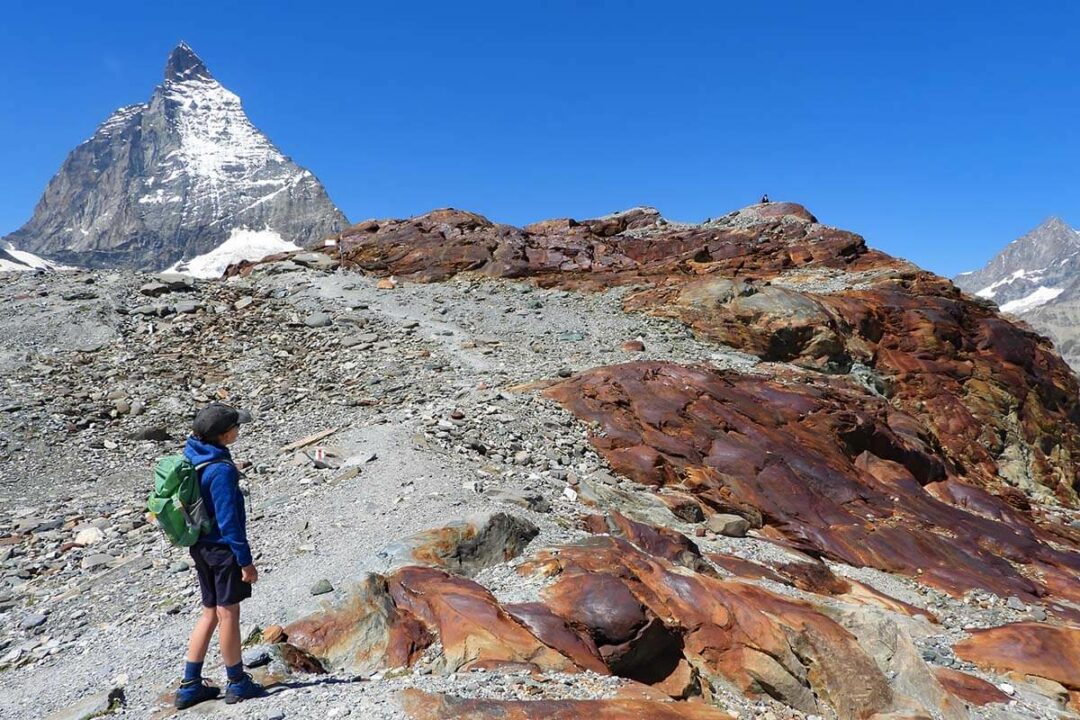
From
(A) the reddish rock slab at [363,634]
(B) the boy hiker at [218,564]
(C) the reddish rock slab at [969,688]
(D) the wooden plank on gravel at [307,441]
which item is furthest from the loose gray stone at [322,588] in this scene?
(C) the reddish rock slab at [969,688]

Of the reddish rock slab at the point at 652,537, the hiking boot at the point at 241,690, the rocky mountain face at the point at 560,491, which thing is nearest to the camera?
the hiking boot at the point at 241,690

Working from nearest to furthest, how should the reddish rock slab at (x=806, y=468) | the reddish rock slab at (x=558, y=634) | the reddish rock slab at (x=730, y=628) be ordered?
1. the reddish rock slab at (x=558, y=634)
2. the reddish rock slab at (x=730, y=628)
3. the reddish rock slab at (x=806, y=468)

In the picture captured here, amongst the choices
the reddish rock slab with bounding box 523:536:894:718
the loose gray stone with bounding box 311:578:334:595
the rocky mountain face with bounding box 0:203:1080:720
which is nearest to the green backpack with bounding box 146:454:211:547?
the rocky mountain face with bounding box 0:203:1080:720

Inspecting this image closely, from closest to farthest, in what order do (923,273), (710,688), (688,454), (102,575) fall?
1. (710,688)
2. (102,575)
3. (688,454)
4. (923,273)

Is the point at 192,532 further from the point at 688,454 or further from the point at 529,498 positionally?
the point at 688,454

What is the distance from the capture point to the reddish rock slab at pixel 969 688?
9.53 m

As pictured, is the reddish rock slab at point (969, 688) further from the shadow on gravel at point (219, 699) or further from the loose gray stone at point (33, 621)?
the loose gray stone at point (33, 621)

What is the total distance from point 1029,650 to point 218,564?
12461 mm

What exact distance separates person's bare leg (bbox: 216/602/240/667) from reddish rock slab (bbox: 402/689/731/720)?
154 cm

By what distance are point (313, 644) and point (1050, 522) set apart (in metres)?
24.0

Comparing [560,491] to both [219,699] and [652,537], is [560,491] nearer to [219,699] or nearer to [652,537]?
[652,537]

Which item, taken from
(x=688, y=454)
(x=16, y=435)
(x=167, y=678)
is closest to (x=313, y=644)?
(x=167, y=678)

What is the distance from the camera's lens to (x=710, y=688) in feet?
27.4

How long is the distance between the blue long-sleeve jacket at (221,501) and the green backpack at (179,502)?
0.07m
